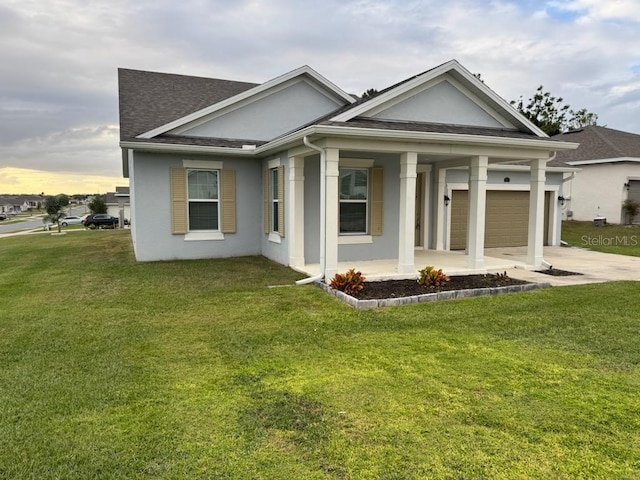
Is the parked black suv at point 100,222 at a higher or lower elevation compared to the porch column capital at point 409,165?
lower

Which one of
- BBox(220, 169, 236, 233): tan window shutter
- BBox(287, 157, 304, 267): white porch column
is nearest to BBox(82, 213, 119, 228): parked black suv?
BBox(220, 169, 236, 233): tan window shutter

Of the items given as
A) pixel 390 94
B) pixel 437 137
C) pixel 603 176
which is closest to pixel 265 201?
pixel 390 94

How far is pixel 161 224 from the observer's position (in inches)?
442

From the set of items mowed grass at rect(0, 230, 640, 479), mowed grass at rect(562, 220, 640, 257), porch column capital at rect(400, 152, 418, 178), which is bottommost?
mowed grass at rect(0, 230, 640, 479)

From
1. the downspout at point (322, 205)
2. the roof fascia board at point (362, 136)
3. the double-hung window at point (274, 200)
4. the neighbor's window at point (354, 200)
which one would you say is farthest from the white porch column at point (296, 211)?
the downspout at point (322, 205)

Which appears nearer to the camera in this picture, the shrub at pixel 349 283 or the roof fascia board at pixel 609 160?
the shrub at pixel 349 283

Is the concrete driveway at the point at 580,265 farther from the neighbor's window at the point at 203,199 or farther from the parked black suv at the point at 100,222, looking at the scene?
the parked black suv at the point at 100,222

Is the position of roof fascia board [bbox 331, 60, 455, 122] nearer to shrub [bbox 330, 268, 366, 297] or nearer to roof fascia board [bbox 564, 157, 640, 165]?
shrub [bbox 330, 268, 366, 297]

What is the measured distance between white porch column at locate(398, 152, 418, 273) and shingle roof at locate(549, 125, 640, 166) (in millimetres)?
16336

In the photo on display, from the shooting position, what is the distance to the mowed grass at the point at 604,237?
14.6 metres

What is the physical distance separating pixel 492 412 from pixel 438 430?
1.83ft

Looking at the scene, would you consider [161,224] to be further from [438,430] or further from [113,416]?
[438,430]

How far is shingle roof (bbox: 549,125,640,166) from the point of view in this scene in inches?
884

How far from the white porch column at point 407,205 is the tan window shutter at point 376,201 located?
6.72ft
